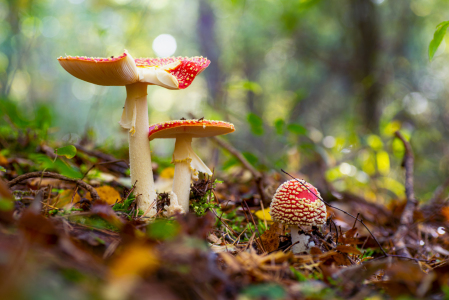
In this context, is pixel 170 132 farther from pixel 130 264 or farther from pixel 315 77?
pixel 315 77

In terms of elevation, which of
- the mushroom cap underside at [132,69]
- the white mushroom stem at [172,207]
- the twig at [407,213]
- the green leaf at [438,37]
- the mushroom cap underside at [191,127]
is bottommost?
the twig at [407,213]

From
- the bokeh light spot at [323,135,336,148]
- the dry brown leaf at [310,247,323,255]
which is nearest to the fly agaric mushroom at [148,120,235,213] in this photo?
the dry brown leaf at [310,247,323,255]

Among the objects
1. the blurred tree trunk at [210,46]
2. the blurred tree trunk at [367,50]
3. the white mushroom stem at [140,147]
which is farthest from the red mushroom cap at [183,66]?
the blurred tree trunk at [367,50]

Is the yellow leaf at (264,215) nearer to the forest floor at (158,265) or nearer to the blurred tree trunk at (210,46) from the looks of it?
the forest floor at (158,265)

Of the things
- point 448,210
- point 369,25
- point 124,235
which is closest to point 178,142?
point 124,235

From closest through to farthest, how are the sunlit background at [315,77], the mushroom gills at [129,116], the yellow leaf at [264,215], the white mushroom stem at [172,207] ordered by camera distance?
the white mushroom stem at [172,207]
the mushroom gills at [129,116]
the yellow leaf at [264,215]
the sunlit background at [315,77]

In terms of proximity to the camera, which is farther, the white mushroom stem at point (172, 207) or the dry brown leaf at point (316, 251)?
the white mushroom stem at point (172, 207)

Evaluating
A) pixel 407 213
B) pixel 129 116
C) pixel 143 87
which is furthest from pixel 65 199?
pixel 407 213

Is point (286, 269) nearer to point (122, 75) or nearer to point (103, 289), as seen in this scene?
point (103, 289)
